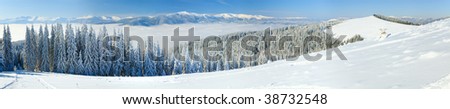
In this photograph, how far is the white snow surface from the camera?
4328mm

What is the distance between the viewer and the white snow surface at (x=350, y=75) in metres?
4.33

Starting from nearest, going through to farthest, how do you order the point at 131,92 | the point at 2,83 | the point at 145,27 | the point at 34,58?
1. the point at 131,92
2. the point at 2,83
3. the point at 145,27
4. the point at 34,58

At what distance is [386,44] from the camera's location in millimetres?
5816

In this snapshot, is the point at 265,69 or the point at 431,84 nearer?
the point at 431,84

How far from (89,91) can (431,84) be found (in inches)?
156

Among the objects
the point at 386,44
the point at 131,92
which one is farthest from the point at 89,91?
the point at 386,44

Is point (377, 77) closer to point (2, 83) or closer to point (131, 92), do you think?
point (131, 92)

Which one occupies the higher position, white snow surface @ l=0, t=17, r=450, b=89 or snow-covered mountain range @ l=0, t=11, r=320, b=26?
snow-covered mountain range @ l=0, t=11, r=320, b=26

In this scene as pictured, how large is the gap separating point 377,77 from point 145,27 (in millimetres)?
3589

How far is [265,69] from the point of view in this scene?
5.60m

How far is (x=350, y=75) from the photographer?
15.3ft

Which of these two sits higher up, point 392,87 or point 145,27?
point 145,27

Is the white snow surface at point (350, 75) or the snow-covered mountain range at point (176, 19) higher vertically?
the snow-covered mountain range at point (176, 19)

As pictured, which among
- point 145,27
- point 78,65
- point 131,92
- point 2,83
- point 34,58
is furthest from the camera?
point 34,58
